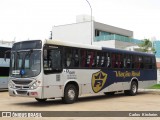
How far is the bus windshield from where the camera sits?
48.6 ft

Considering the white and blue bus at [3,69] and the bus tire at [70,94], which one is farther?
the white and blue bus at [3,69]

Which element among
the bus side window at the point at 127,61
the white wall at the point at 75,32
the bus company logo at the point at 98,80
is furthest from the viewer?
the white wall at the point at 75,32

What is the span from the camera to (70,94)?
639 inches

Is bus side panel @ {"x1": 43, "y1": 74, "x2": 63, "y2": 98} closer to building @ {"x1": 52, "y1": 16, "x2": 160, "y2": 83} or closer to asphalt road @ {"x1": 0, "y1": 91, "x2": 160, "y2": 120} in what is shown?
asphalt road @ {"x1": 0, "y1": 91, "x2": 160, "y2": 120}

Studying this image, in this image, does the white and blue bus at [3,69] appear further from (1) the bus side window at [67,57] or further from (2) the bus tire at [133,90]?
(1) the bus side window at [67,57]

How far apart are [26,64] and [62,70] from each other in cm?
181

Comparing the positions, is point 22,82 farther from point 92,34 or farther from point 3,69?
point 92,34

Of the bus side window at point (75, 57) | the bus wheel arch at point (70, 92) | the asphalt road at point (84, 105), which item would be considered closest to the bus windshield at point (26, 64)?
the asphalt road at point (84, 105)

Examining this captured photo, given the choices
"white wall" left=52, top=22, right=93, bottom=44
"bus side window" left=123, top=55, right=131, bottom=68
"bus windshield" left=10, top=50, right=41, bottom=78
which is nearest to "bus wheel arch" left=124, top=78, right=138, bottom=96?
"bus side window" left=123, top=55, right=131, bottom=68

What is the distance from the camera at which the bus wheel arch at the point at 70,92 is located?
15892mm

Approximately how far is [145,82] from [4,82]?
11.3 meters

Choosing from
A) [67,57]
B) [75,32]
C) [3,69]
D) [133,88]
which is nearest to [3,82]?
[3,69]

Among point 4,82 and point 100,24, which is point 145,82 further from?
point 100,24

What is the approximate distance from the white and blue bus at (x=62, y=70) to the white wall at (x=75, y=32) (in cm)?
3693
